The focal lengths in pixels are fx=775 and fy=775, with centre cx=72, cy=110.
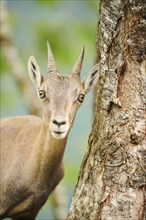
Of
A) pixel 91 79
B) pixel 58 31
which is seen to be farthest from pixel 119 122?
pixel 58 31

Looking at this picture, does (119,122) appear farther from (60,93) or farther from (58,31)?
(58,31)

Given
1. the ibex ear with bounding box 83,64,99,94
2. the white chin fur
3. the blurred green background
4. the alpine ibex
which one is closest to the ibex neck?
the alpine ibex

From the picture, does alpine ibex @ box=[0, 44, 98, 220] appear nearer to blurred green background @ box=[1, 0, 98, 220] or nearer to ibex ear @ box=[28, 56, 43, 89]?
ibex ear @ box=[28, 56, 43, 89]

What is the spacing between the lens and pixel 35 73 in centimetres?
1031

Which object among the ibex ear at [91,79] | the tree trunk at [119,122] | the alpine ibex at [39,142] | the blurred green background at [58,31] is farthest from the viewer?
the blurred green background at [58,31]

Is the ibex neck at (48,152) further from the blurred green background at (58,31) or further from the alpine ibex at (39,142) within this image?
the blurred green background at (58,31)

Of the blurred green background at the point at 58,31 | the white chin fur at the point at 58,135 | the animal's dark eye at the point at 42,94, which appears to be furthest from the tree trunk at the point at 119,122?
the blurred green background at the point at 58,31

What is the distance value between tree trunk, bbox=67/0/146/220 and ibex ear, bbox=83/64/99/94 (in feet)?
3.28

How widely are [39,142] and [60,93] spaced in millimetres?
1034

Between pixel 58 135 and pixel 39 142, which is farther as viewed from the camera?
pixel 39 142

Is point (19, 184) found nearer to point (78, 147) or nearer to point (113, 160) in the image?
point (113, 160)

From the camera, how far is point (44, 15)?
21.4 m

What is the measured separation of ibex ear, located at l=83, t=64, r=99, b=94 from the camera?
973cm

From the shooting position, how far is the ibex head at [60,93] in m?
Answer: 9.29
